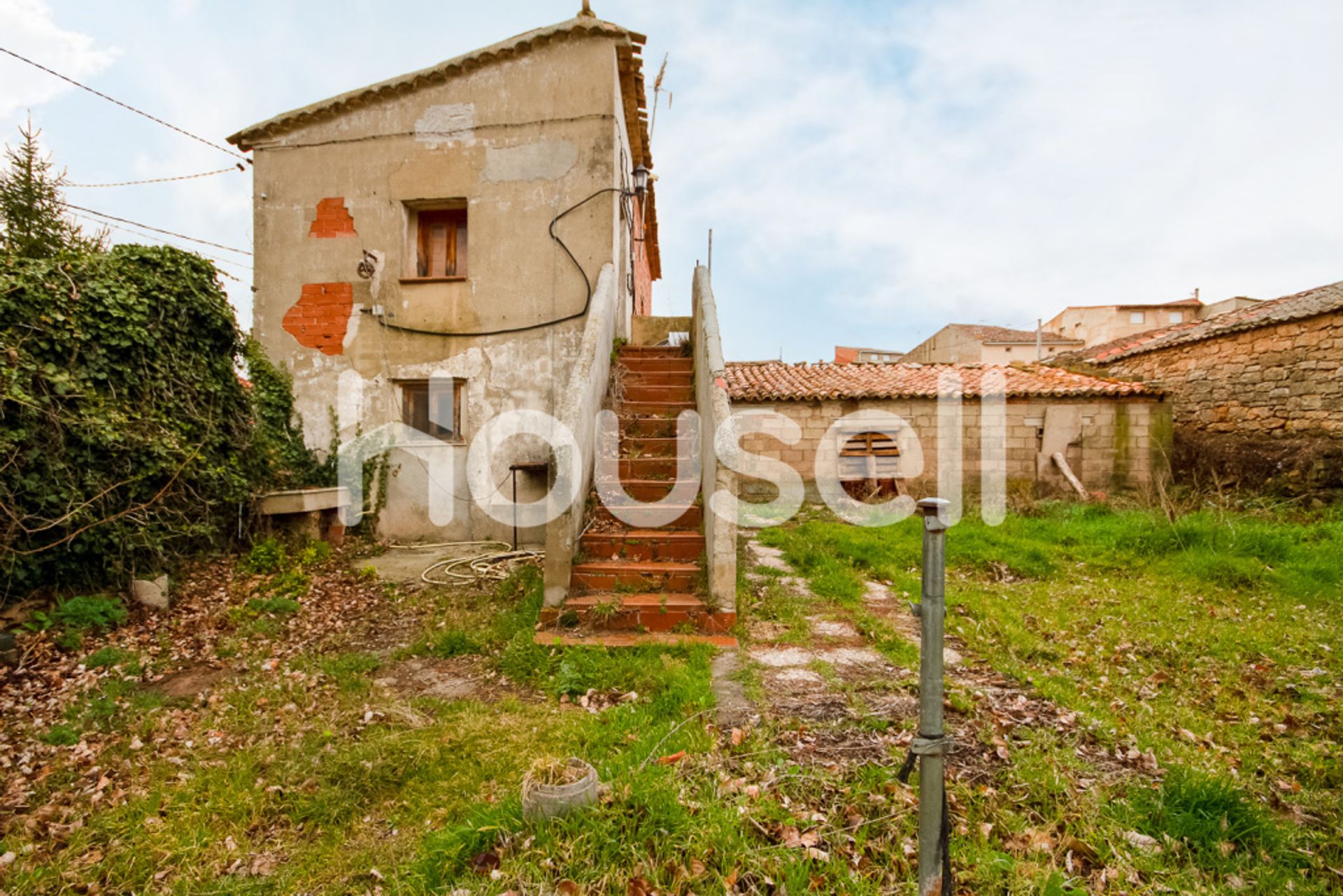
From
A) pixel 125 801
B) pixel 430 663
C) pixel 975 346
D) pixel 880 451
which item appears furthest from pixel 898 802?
pixel 975 346

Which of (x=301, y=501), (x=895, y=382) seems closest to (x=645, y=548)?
(x=301, y=501)

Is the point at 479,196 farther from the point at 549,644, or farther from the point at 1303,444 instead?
the point at 1303,444

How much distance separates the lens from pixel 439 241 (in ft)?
27.9

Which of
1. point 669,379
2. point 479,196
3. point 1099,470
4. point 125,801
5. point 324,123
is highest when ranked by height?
point 324,123

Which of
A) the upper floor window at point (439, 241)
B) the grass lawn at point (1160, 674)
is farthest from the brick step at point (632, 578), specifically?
the upper floor window at point (439, 241)

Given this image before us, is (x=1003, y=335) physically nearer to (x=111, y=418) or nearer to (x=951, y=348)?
(x=951, y=348)

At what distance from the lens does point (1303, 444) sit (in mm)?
9508

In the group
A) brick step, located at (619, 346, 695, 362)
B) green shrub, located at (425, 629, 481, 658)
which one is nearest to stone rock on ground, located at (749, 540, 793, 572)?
brick step, located at (619, 346, 695, 362)

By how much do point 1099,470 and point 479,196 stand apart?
1210 cm

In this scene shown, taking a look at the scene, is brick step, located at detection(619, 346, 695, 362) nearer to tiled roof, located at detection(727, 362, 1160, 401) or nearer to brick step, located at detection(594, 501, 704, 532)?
tiled roof, located at detection(727, 362, 1160, 401)

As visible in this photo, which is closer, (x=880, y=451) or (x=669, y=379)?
(x=669, y=379)

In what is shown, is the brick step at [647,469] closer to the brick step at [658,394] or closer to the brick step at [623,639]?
the brick step at [658,394]

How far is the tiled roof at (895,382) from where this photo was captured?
11.6m

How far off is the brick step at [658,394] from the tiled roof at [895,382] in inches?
152
